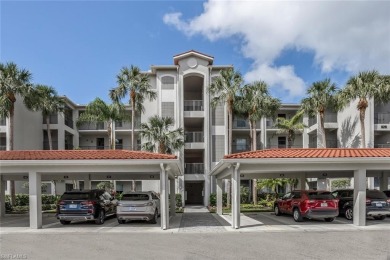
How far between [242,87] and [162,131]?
7660mm

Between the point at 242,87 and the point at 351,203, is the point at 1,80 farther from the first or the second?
the point at 351,203

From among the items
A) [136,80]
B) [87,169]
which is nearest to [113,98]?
[136,80]

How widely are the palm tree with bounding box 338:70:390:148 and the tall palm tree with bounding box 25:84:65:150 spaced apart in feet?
80.9

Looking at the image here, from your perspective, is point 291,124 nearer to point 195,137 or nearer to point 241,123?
point 241,123

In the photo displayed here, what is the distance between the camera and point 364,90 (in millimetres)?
26906

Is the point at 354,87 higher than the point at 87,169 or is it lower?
higher

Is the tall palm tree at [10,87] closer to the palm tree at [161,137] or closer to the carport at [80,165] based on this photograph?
the palm tree at [161,137]

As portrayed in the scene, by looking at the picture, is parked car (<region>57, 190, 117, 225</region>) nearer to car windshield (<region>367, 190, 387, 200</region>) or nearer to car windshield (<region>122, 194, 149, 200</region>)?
car windshield (<region>122, 194, 149, 200</region>)

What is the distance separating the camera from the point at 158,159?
13898 mm

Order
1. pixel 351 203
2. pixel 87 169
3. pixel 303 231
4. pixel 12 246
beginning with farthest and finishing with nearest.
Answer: pixel 351 203 < pixel 87 169 < pixel 303 231 < pixel 12 246

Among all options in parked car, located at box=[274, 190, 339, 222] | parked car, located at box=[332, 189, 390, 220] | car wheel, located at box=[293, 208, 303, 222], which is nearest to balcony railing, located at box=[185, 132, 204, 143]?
parked car, located at box=[274, 190, 339, 222]

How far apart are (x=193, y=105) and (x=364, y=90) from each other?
1481cm

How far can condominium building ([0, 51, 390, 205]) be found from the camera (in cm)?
3145

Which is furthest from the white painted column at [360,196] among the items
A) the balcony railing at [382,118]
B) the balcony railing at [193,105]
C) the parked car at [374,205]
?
the balcony railing at [193,105]
